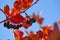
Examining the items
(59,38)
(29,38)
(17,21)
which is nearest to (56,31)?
(59,38)

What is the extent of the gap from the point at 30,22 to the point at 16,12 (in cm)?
12

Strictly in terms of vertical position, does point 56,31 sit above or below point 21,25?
below

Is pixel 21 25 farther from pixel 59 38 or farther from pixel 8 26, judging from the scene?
pixel 59 38

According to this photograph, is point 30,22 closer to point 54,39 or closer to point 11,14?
point 11,14

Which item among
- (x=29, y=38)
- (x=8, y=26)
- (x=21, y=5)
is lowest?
(x=29, y=38)

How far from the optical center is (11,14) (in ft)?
2.35

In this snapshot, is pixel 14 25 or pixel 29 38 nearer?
pixel 29 38

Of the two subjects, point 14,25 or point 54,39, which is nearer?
point 54,39

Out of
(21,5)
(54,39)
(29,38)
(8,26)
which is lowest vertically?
(54,39)

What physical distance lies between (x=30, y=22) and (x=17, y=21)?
0.10 meters

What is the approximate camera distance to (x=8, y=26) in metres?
0.71

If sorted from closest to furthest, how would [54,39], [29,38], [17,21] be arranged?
[54,39]
[29,38]
[17,21]

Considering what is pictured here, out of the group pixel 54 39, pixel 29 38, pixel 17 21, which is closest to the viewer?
pixel 54 39

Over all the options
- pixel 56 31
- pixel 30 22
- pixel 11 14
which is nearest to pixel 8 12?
pixel 11 14
